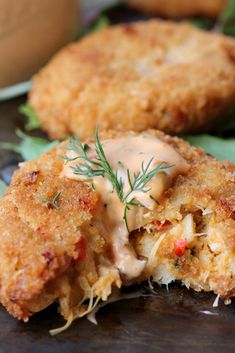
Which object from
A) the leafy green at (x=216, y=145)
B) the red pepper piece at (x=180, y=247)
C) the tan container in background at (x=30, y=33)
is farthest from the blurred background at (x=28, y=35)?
the red pepper piece at (x=180, y=247)

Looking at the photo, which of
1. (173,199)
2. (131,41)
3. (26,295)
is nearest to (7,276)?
A: (26,295)

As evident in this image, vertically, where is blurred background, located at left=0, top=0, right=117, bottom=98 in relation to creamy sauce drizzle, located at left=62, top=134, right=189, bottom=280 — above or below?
above

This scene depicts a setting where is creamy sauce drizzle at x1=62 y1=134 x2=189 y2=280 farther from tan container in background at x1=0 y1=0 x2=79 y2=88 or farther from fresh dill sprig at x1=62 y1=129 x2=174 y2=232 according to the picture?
tan container in background at x1=0 y1=0 x2=79 y2=88

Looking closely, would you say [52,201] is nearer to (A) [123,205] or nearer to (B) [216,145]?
Result: (A) [123,205]

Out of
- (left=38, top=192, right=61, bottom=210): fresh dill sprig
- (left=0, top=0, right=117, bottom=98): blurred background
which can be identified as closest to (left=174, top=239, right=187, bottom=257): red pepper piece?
(left=38, top=192, right=61, bottom=210): fresh dill sprig

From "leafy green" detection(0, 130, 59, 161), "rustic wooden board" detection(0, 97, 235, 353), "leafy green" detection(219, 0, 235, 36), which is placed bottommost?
"rustic wooden board" detection(0, 97, 235, 353)

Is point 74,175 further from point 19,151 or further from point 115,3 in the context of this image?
point 115,3
